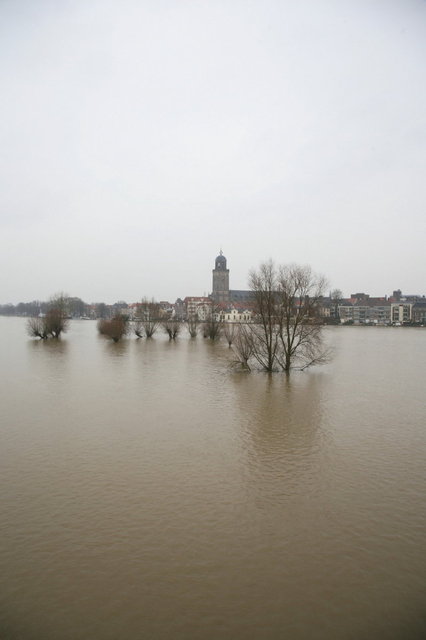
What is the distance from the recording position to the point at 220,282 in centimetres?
16400

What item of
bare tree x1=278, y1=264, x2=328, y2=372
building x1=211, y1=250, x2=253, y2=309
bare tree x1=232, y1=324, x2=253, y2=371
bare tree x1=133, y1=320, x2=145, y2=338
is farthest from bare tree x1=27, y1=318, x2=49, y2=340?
building x1=211, y1=250, x2=253, y2=309

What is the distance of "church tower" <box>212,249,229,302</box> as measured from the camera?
164 metres

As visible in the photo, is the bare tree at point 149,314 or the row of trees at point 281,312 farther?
the bare tree at point 149,314

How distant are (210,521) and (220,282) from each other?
15682 centimetres

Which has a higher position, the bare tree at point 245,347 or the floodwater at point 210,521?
the bare tree at point 245,347

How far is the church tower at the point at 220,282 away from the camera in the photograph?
6442 inches

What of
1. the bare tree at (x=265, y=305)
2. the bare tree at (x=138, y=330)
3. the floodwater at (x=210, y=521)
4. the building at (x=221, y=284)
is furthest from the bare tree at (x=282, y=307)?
the building at (x=221, y=284)

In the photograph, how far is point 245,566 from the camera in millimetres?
6996

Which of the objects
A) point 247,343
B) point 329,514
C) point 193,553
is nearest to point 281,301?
point 247,343

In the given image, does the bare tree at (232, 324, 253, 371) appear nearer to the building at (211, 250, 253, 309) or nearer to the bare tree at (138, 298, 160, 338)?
the bare tree at (138, 298, 160, 338)

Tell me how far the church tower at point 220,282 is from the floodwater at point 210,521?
146m

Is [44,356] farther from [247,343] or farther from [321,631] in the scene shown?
[321,631]

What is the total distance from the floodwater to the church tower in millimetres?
145817

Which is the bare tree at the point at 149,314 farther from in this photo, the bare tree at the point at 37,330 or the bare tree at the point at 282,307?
the bare tree at the point at 282,307
